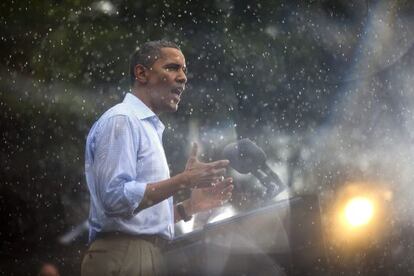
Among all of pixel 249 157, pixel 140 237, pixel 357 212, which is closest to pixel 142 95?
pixel 249 157

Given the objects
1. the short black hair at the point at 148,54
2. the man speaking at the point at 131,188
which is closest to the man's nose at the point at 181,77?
the short black hair at the point at 148,54

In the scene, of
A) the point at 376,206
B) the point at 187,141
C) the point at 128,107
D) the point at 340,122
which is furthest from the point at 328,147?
the point at 128,107

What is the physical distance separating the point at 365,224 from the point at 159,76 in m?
4.21

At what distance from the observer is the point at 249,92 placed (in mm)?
5359

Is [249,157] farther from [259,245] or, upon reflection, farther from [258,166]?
[259,245]

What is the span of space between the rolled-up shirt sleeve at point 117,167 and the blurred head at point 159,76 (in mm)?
301

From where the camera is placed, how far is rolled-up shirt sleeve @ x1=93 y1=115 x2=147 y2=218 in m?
1.75

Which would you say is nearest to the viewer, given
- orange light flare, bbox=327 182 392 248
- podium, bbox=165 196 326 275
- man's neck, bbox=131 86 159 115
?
podium, bbox=165 196 326 275

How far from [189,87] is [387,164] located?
8.17 ft

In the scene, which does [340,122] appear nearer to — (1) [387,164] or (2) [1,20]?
(1) [387,164]

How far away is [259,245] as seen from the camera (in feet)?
5.85

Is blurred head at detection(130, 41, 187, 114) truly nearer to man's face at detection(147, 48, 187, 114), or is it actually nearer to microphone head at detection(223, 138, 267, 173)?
man's face at detection(147, 48, 187, 114)

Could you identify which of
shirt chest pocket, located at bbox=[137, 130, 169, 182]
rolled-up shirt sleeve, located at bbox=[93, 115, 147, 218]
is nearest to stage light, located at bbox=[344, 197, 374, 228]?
shirt chest pocket, located at bbox=[137, 130, 169, 182]

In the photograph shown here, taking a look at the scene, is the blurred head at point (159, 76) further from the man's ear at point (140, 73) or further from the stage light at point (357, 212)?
the stage light at point (357, 212)
